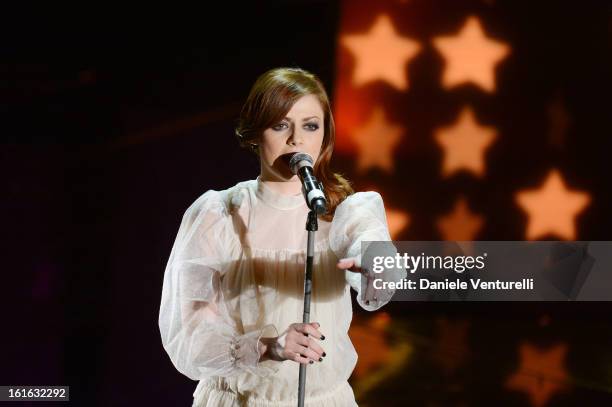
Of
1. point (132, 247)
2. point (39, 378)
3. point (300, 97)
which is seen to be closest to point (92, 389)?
point (39, 378)

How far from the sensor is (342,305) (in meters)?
1.57

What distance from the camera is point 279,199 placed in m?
1.60

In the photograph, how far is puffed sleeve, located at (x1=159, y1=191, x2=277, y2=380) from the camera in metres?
1.44

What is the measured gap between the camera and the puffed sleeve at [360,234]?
137cm

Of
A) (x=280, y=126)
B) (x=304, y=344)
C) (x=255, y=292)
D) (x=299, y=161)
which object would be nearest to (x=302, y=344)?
(x=304, y=344)

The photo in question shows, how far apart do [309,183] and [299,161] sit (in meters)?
0.15

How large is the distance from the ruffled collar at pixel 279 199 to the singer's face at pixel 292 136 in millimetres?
36

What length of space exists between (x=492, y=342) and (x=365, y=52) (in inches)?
63.7

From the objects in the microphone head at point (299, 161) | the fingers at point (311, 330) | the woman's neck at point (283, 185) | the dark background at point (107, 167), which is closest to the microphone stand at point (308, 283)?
the fingers at point (311, 330)

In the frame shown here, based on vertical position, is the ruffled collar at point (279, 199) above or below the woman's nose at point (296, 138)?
below

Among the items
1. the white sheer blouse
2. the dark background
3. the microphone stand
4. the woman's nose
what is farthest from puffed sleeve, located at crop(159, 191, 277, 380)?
the dark background

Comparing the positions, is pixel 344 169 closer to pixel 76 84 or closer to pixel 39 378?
pixel 76 84

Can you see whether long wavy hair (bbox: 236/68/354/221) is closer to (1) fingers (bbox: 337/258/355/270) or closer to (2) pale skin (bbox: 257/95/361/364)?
(2) pale skin (bbox: 257/95/361/364)

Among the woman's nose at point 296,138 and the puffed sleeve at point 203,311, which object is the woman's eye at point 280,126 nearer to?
the woman's nose at point 296,138
